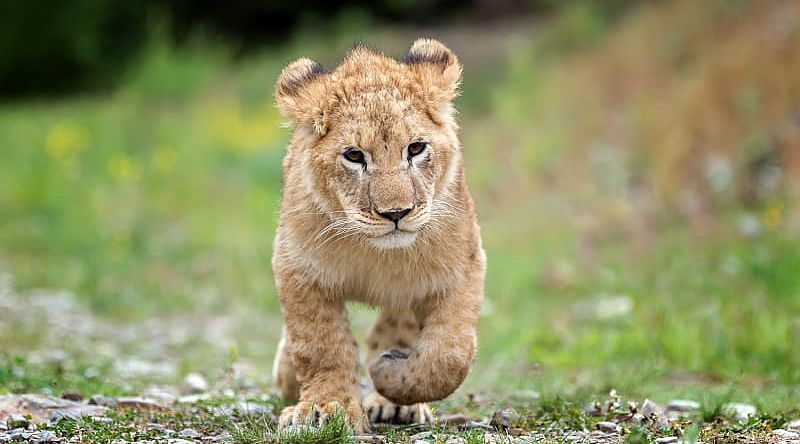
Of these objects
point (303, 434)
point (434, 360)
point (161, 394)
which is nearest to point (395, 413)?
point (434, 360)

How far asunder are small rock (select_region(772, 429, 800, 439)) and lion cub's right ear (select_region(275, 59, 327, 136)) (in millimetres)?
2610

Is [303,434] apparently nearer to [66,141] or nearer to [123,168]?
[123,168]

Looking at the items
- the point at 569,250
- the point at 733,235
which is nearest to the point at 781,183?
the point at 733,235

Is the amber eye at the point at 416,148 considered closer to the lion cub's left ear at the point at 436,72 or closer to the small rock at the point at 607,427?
the lion cub's left ear at the point at 436,72

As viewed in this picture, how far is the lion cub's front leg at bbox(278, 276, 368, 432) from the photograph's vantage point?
5.99m

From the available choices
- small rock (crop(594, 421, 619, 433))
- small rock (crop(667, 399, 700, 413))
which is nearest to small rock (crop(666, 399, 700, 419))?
small rock (crop(667, 399, 700, 413))

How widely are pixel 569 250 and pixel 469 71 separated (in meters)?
9.79

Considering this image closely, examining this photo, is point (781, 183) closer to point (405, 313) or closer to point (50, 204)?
point (405, 313)

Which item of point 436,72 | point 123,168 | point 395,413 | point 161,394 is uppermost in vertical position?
point 123,168

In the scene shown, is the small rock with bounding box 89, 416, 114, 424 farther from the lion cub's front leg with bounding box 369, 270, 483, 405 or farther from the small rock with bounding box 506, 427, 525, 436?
the small rock with bounding box 506, 427, 525, 436

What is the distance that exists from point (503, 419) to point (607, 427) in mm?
524

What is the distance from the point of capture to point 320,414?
590 cm

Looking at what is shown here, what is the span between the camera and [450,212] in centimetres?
620

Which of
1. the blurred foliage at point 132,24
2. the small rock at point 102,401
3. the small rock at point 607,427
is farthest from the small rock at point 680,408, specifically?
the blurred foliage at point 132,24
